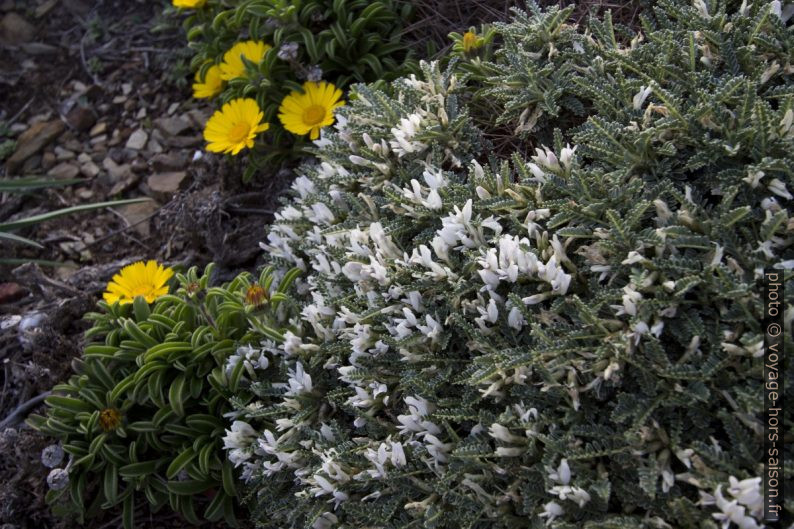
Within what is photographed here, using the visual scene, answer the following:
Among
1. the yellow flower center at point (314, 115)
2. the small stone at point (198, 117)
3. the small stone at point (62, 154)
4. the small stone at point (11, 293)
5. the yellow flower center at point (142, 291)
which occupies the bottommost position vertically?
the small stone at point (11, 293)

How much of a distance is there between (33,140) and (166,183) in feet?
2.80

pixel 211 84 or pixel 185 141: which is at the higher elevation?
pixel 211 84

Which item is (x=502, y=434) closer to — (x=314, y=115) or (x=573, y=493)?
(x=573, y=493)

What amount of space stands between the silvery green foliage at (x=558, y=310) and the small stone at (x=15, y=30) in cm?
277

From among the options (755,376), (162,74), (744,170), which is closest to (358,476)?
(755,376)

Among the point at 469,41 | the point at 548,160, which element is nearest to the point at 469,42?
the point at 469,41

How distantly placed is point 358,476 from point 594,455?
629mm

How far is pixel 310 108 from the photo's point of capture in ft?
10.5

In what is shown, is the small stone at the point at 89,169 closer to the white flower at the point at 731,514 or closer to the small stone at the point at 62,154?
the small stone at the point at 62,154

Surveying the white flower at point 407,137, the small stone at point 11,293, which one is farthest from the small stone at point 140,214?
the white flower at point 407,137

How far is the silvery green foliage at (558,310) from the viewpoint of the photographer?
5.78 feet

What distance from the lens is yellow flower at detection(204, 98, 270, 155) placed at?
3193 mm

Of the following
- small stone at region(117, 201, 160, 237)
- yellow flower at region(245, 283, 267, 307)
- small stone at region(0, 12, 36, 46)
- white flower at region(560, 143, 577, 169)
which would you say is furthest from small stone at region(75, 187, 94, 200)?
white flower at region(560, 143, 577, 169)

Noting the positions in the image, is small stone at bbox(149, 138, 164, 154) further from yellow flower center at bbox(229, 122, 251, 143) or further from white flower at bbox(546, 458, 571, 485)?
white flower at bbox(546, 458, 571, 485)
